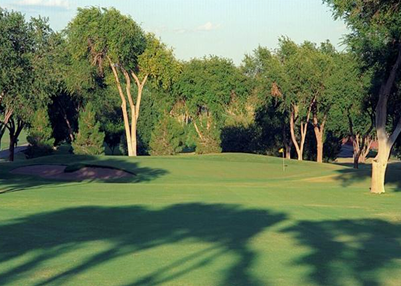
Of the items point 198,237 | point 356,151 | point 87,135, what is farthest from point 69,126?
point 198,237

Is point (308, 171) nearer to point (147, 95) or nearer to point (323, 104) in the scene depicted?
point (323, 104)

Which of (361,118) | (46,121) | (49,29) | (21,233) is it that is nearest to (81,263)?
(21,233)

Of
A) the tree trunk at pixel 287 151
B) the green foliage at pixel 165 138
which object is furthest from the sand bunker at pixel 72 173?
the tree trunk at pixel 287 151

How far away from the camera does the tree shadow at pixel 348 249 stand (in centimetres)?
1330

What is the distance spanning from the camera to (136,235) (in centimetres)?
1900

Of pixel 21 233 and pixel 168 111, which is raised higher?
pixel 168 111

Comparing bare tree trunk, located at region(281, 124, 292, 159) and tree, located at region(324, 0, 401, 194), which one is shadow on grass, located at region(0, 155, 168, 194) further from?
bare tree trunk, located at region(281, 124, 292, 159)

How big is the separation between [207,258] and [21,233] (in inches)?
227

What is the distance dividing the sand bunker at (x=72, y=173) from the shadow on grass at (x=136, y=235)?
958 inches

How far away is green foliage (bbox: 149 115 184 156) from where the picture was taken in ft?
285

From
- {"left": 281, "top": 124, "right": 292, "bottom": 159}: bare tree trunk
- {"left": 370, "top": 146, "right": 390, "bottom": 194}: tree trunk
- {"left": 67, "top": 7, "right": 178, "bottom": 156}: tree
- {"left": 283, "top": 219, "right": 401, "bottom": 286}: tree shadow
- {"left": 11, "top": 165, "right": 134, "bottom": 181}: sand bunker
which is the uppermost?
{"left": 67, "top": 7, "right": 178, "bottom": 156}: tree

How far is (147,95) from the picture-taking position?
11944 centimetres

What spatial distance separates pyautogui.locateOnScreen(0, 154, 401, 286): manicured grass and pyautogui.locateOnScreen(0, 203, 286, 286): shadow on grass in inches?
1.1

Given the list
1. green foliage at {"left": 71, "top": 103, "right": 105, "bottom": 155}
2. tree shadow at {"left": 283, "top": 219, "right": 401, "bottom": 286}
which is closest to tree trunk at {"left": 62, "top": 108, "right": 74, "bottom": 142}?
green foliage at {"left": 71, "top": 103, "right": 105, "bottom": 155}
